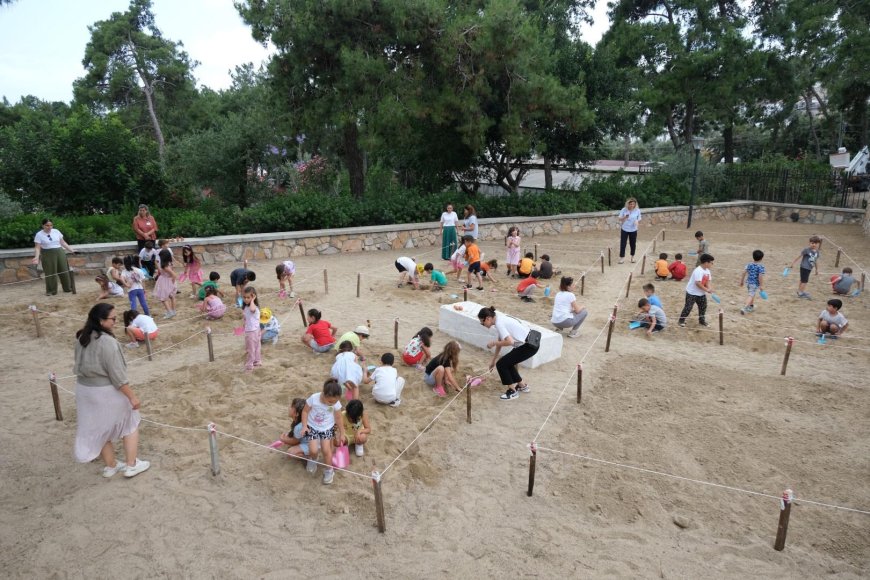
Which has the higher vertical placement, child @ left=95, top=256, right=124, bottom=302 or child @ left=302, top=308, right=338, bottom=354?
child @ left=95, top=256, right=124, bottom=302

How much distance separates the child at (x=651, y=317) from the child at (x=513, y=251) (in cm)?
410

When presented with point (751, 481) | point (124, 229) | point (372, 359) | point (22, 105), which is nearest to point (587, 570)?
point (751, 481)

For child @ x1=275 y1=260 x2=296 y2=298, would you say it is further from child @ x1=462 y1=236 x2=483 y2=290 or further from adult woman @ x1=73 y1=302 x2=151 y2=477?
adult woman @ x1=73 y1=302 x2=151 y2=477

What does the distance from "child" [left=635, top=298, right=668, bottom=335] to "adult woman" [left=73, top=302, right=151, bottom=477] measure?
770cm

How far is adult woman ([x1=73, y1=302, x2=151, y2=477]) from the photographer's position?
5043mm

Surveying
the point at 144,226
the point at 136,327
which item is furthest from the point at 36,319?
the point at 144,226

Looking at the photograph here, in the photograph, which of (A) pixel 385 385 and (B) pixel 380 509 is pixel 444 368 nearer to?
(A) pixel 385 385

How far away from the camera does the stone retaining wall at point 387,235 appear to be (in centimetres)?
1279

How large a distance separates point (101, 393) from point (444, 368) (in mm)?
3834

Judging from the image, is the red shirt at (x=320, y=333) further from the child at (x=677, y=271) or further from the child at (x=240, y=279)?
the child at (x=677, y=271)

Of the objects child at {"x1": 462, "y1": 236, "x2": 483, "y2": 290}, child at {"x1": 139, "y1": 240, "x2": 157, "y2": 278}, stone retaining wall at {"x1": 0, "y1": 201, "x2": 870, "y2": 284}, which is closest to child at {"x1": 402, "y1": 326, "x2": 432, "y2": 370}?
child at {"x1": 462, "y1": 236, "x2": 483, "y2": 290}

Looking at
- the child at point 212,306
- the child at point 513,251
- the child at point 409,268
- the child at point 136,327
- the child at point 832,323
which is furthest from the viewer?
the child at point 513,251

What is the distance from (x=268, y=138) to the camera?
→ 17.9 metres

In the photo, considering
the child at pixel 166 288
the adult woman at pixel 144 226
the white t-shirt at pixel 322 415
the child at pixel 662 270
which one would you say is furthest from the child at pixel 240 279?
the child at pixel 662 270
